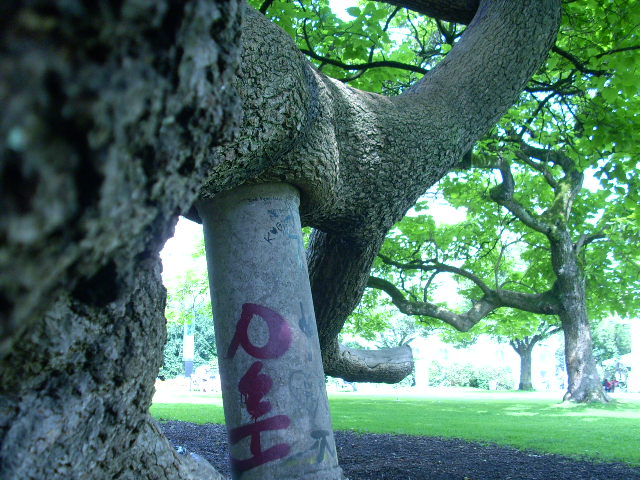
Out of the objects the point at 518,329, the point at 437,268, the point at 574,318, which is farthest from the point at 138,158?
the point at 518,329

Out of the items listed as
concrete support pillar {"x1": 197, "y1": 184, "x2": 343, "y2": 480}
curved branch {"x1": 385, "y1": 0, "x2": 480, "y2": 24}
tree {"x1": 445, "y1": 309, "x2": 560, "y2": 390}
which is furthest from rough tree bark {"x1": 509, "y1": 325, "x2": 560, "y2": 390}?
concrete support pillar {"x1": 197, "y1": 184, "x2": 343, "y2": 480}

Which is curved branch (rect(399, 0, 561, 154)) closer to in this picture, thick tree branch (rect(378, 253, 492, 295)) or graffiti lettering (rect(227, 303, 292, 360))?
graffiti lettering (rect(227, 303, 292, 360))

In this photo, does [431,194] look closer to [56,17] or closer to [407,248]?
[407,248]

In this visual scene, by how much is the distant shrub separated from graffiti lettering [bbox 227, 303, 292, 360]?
52522mm

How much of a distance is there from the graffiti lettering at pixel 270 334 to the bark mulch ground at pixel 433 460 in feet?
9.79

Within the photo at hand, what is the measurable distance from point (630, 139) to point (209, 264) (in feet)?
15.9

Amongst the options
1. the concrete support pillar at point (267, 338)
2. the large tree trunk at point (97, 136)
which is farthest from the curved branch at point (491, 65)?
the large tree trunk at point (97, 136)

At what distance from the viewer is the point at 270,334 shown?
303 cm

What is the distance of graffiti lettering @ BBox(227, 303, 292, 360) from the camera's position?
119 inches

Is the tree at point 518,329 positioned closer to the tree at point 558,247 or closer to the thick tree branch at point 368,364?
the tree at point 558,247

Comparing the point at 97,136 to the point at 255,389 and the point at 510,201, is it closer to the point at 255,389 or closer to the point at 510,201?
the point at 255,389

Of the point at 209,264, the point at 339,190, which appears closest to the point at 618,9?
the point at 339,190

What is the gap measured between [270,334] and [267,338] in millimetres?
26

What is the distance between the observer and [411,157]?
12.8 ft
